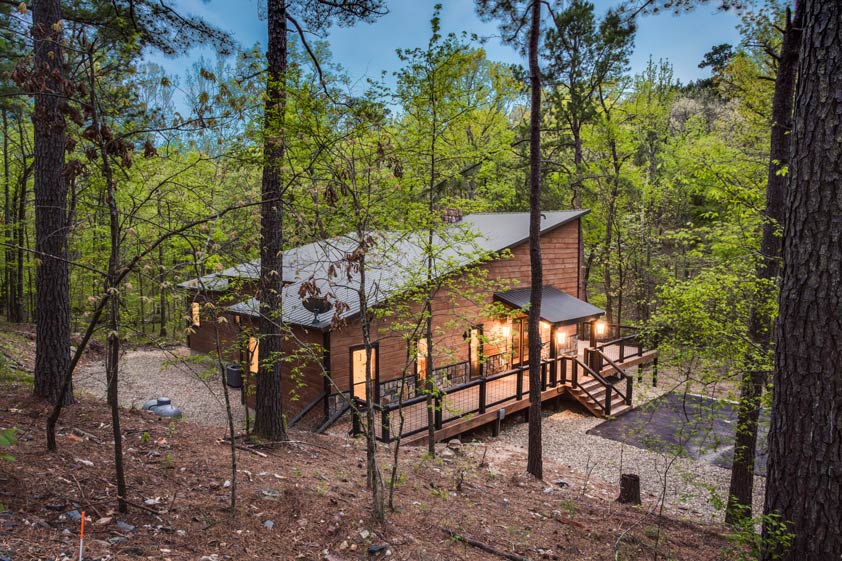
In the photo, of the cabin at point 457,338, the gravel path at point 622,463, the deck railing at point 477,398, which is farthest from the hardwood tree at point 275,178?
the gravel path at point 622,463

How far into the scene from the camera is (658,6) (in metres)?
5.60

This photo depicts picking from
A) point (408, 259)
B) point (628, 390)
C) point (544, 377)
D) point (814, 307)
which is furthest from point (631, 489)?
point (628, 390)

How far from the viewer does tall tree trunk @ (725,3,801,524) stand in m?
5.84

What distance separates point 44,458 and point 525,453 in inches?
323

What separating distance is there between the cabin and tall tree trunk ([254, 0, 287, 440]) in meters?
0.46

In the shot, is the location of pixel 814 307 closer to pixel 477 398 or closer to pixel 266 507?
pixel 266 507

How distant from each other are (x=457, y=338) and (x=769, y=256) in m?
7.91

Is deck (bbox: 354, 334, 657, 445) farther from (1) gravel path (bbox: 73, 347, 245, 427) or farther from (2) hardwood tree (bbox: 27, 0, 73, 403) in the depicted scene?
(2) hardwood tree (bbox: 27, 0, 73, 403)

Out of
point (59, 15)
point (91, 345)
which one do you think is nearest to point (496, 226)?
point (59, 15)

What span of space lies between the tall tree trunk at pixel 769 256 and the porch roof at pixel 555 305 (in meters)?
6.26

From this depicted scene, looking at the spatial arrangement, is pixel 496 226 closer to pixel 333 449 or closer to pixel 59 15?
pixel 333 449

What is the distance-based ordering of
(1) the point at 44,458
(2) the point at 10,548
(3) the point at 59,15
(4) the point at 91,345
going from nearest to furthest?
(2) the point at 10,548 → (1) the point at 44,458 → (3) the point at 59,15 → (4) the point at 91,345

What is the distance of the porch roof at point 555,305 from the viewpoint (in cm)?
1306

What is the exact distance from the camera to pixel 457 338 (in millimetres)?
12758
